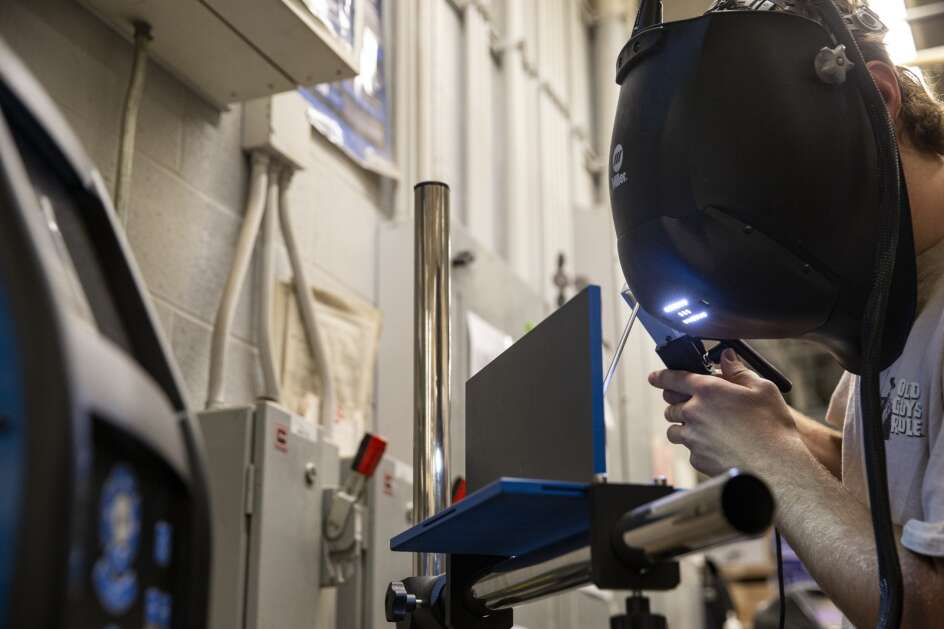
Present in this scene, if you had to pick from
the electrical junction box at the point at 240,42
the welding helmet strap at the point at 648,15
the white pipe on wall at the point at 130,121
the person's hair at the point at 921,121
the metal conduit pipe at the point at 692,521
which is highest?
the electrical junction box at the point at 240,42

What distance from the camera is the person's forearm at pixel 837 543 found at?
39.6 inches

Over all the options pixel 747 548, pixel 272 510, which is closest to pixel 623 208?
pixel 272 510

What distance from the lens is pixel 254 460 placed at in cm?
160

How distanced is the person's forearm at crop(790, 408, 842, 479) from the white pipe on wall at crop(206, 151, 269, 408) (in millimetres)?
976

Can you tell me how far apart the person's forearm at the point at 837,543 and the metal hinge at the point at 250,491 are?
81cm

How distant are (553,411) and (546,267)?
2.75 m

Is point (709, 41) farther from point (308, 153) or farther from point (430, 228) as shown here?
point (308, 153)

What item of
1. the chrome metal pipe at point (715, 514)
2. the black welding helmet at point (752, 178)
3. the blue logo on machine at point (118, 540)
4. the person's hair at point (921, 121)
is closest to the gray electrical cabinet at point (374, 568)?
the black welding helmet at point (752, 178)

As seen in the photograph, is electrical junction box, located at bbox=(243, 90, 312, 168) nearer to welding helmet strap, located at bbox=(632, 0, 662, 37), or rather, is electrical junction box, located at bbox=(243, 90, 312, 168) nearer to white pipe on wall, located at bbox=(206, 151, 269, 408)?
white pipe on wall, located at bbox=(206, 151, 269, 408)

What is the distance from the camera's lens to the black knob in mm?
1105

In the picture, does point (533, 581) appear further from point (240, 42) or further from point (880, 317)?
point (240, 42)

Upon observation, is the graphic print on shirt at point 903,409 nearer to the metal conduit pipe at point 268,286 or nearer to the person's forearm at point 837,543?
the person's forearm at point 837,543

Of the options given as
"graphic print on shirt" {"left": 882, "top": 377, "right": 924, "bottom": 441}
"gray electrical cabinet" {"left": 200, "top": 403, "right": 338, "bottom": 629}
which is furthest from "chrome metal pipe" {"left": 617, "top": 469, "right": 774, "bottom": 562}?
"gray electrical cabinet" {"left": 200, "top": 403, "right": 338, "bottom": 629}

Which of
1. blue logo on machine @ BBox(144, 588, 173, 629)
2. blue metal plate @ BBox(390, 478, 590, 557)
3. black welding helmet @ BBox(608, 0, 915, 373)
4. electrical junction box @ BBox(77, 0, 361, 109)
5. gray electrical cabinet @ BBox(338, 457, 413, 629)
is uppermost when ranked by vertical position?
electrical junction box @ BBox(77, 0, 361, 109)
